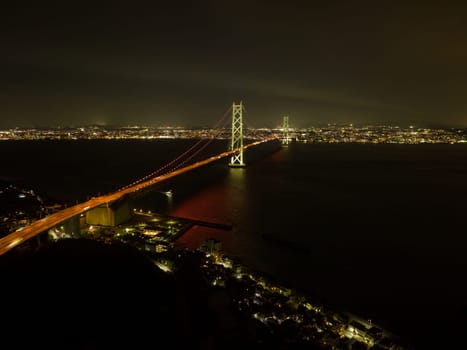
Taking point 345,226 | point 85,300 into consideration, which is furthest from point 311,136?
point 85,300

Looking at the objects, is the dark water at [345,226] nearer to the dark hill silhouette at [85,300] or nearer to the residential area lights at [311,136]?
the dark hill silhouette at [85,300]

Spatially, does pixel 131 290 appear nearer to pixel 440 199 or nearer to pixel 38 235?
pixel 38 235

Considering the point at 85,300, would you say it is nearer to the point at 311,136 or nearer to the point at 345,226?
the point at 345,226

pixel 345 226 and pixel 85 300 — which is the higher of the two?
pixel 85 300

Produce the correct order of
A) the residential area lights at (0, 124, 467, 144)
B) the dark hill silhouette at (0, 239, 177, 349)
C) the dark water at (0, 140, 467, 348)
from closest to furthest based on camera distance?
the dark hill silhouette at (0, 239, 177, 349) < the dark water at (0, 140, 467, 348) < the residential area lights at (0, 124, 467, 144)

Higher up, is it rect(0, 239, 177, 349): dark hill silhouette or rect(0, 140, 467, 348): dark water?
rect(0, 239, 177, 349): dark hill silhouette

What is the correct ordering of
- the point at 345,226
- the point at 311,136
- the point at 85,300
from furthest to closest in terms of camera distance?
the point at 311,136
the point at 345,226
the point at 85,300

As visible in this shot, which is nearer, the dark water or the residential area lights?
the dark water

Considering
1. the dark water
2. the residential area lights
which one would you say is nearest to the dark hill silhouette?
the dark water

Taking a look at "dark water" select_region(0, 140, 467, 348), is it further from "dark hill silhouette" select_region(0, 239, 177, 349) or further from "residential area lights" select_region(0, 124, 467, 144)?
"residential area lights" select_region(0, 124, 467, 144)
